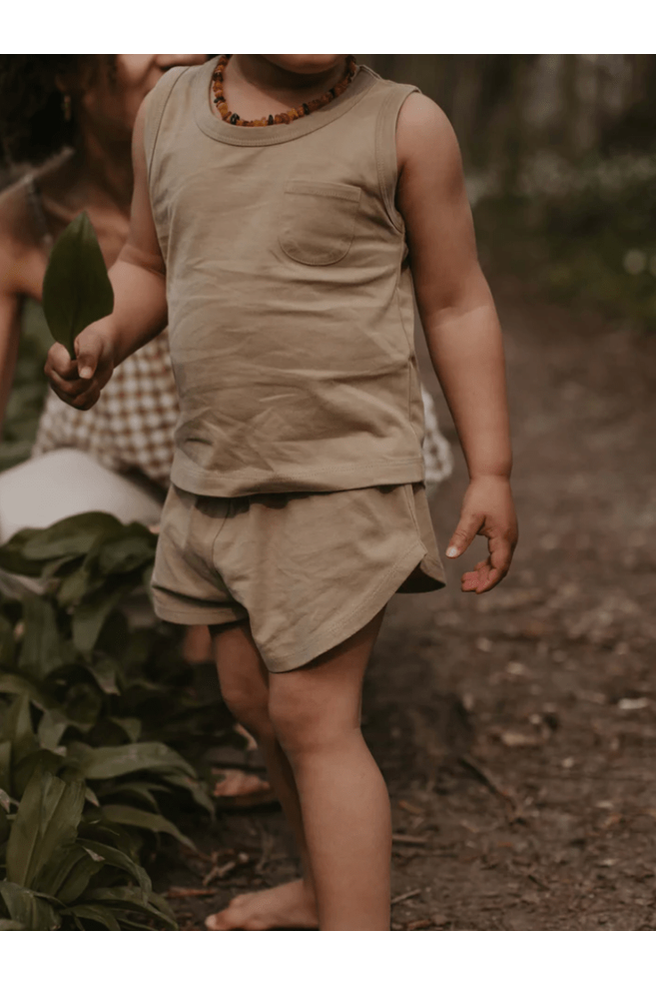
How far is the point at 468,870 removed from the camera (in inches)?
99.0

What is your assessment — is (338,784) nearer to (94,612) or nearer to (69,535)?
(94,612)

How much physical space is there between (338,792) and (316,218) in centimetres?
90

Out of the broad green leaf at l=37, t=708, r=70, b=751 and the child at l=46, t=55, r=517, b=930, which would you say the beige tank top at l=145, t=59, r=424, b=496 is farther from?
the broad green leaf at l=37, t=708, r=70, b=751

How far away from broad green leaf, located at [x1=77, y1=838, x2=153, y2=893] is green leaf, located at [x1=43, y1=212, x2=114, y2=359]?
93 cm

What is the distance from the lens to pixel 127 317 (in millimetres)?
1998

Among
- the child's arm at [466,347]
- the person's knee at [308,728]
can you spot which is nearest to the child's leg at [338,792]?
the person's knee at [308,728]

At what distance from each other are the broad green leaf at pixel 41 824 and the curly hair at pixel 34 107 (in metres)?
1.47

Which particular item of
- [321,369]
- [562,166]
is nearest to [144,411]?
[321,369]

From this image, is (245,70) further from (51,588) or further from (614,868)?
(614,868)

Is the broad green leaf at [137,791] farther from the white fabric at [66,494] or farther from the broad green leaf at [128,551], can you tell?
the white fabric at [66,494]

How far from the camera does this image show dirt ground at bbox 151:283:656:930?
2.42 meters

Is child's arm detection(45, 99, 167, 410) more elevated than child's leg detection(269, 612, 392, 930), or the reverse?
child's arm detection(45, 99, 167, 410)

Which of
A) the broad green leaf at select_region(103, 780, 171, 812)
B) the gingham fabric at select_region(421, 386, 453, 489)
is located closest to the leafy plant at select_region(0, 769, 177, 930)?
the broad green leaf at select_region(103, 780, 171, 812)

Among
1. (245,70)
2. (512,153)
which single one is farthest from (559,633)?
(512,153)
